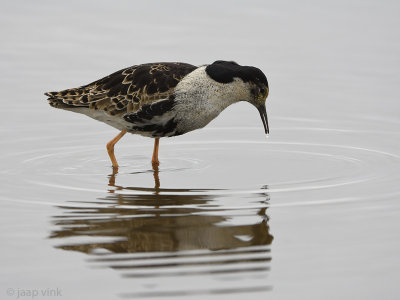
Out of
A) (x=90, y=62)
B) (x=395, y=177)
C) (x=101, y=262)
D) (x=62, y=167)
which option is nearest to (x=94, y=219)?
(x=101, y=262)

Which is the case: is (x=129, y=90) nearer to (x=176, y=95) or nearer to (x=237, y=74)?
(x=176, y=95)

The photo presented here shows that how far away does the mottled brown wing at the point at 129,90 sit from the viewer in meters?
15.2

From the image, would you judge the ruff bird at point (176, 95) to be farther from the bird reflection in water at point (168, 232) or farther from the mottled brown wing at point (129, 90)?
the bird reflection in water at point (168, 232)

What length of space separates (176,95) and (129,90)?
3.09 ft

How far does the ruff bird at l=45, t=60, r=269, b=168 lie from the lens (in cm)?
1502

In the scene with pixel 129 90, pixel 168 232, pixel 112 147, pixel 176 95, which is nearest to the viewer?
pixel 168 232

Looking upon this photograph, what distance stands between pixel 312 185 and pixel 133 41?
30.5ft

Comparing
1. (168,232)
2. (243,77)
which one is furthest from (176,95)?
(168,232)

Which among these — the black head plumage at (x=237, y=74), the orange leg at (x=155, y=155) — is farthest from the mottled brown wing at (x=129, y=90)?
the orange leg at (x=155, y=155)

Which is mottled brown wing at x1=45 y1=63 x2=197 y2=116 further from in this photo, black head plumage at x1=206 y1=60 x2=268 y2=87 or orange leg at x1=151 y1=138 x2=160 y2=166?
orange leg at x1=151 y1=138 x2=160 y2=166

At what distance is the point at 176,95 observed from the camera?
14984 mm

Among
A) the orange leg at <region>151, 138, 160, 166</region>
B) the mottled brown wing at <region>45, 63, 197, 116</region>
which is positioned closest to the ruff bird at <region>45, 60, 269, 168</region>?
Answer: the mottled brown wing at <region>45, 63, 197, 116</region>

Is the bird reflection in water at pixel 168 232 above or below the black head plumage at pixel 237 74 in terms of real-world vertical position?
below

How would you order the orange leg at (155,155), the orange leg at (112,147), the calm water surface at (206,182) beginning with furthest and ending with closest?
the orange leg at (155,155) < the orange leg at (112,147) < the calm water surface at (206,182)
